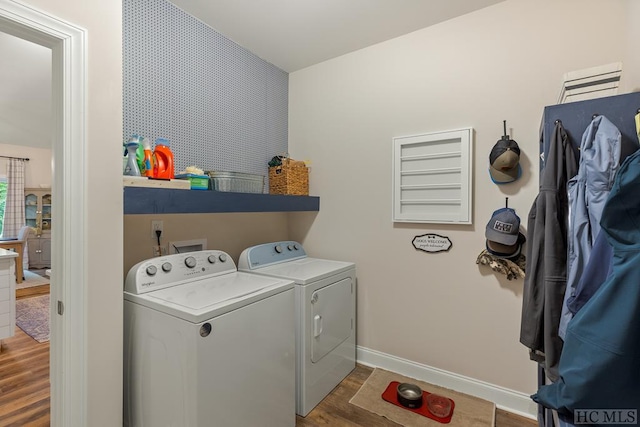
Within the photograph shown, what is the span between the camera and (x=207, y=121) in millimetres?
2217

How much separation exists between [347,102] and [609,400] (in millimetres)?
2369

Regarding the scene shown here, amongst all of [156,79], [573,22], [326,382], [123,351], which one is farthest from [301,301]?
[573,22]

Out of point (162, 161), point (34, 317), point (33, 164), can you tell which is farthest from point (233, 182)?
point (33, 164)

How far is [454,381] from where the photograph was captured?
2133 millimetres

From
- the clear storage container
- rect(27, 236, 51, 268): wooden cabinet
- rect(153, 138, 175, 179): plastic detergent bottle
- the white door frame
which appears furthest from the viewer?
rect(27, 236, 51, 268): wooden cabinet

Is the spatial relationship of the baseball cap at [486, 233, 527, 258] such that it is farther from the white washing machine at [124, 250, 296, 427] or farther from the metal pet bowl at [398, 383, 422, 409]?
the white washing machine at [124, 250, 296, 427]

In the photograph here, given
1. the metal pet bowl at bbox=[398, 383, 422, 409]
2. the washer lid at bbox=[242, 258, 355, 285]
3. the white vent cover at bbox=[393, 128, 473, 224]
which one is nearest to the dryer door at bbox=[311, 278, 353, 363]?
the washer lid at bbox=[242, 258, 355, 285]

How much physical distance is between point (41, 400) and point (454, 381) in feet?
9.66

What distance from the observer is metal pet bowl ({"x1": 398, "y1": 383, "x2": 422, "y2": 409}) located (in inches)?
76.4

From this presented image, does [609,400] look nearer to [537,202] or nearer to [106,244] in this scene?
[537,202]

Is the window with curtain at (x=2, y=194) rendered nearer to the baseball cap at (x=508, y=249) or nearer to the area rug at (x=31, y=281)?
the area rug at (x=31, y=281)

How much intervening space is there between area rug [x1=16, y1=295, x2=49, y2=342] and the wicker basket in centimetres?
290

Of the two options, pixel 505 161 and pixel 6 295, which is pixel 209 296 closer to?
pixel 505 161

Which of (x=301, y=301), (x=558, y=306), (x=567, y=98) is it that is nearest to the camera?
(x=558, y=306)
